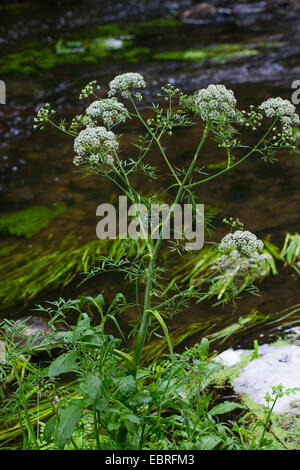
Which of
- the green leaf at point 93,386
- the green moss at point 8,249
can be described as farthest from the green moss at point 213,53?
the green leaf at point 93,386

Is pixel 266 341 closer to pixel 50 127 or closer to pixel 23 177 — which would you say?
pixel 23 177

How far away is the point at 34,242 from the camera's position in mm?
4312

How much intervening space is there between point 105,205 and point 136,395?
10.4 feet

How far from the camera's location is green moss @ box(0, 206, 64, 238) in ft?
14.6

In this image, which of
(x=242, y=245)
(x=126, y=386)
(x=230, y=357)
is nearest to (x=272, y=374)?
(x=230, y=357)

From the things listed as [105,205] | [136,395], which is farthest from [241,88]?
[136,395]

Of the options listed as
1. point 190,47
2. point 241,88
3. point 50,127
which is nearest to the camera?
point 50,127

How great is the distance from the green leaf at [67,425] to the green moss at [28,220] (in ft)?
9.42

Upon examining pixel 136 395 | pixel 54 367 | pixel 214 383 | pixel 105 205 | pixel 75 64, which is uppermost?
pixel 75 64

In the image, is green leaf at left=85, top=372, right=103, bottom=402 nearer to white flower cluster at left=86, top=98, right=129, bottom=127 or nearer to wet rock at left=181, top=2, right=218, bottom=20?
white flower cluster at left=86, top=98, right=129, bottom=127

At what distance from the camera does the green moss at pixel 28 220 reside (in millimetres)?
4461

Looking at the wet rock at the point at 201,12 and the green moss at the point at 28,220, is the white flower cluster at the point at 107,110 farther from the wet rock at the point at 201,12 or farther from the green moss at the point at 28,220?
the wet rock at the point at 201,12

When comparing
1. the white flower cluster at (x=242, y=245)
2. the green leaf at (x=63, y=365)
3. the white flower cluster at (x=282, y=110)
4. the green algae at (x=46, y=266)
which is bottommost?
the green algae at (x=46, y=266)
